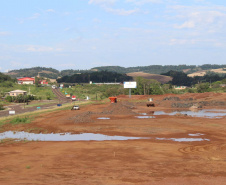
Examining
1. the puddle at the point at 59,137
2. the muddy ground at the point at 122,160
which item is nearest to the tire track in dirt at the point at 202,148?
the muddy ground at the point at 122,160

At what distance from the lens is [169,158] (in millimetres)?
22781

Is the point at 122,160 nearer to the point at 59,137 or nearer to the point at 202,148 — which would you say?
the point at 202,148

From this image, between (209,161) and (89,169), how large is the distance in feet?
26.3

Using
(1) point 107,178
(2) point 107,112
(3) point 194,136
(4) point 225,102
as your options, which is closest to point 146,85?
(4) point 225,102

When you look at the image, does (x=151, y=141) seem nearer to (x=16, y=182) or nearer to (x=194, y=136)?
(x=194, y=136)

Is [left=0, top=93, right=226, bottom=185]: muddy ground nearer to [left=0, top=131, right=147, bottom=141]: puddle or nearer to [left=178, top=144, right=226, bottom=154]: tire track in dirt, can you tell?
[left=178, top=144, right=226, bottom=154]: tire track in dirt

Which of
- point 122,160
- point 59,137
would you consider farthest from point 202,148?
point 59,137

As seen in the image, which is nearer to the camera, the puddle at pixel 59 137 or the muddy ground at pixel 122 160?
the muddy ground at pixel 122 160

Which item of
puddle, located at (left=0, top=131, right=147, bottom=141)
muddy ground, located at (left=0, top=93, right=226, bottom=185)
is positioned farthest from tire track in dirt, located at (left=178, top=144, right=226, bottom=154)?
puddle, located at (left=0, top=131, right=147, bottom=141)

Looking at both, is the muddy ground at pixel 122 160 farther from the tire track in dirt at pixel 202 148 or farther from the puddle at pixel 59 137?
the puddle at pixel 59 137

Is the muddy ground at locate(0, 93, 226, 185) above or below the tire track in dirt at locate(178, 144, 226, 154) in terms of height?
above

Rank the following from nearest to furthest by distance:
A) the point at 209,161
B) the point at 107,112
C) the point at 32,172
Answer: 1. the point at 32,172
2. the point at 209,161
3. the point at 107,112

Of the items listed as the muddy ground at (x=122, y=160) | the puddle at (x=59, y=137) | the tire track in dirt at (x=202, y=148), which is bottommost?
the puddle at (x=59, y=137)

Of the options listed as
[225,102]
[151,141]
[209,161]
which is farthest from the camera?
[225,102]
